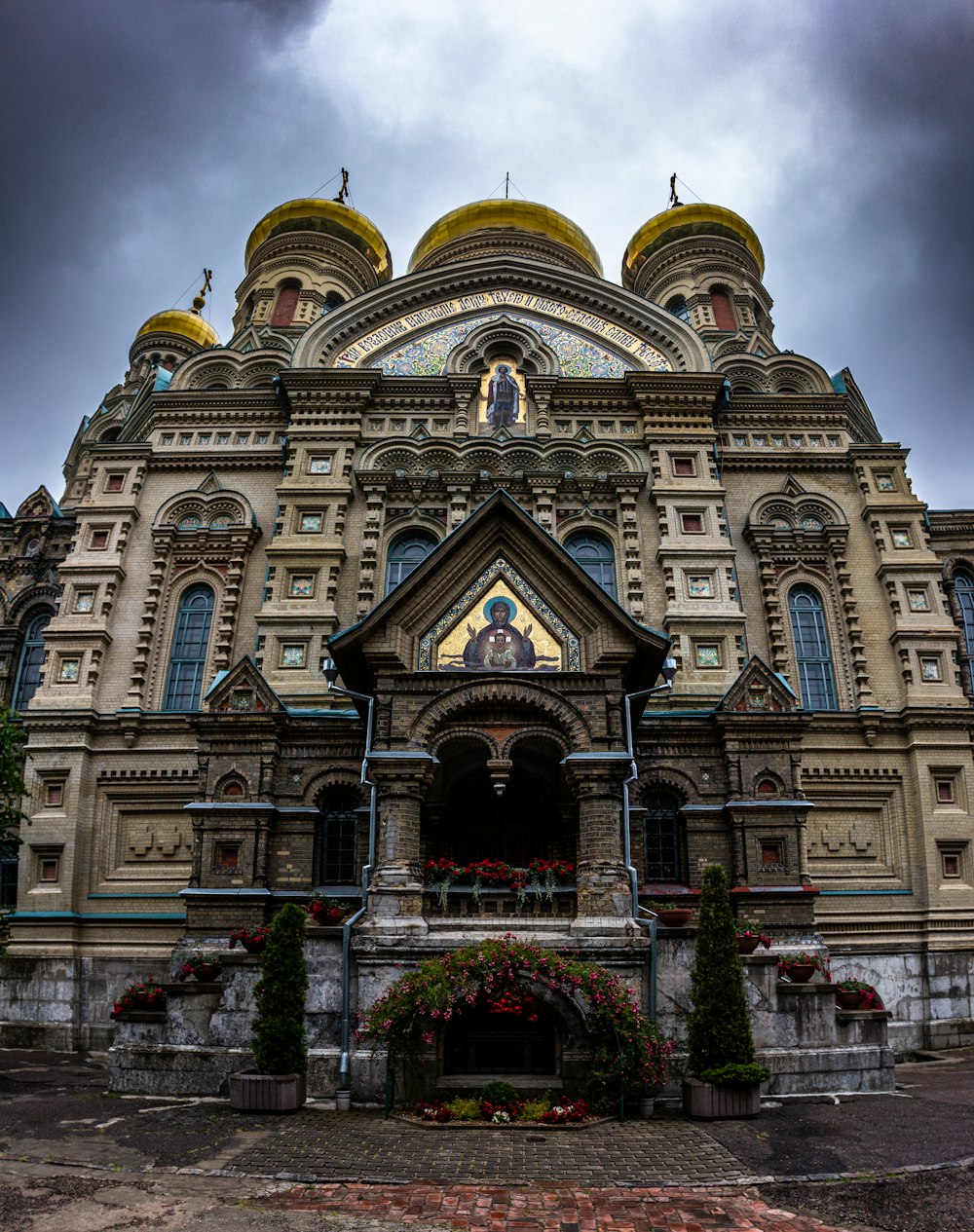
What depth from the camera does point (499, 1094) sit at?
11688 mm

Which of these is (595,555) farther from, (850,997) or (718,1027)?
(718,1027)

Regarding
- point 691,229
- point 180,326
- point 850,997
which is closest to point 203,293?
point 180,326

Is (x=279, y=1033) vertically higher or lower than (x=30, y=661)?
lower

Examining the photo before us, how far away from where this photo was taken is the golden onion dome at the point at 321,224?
Result: 3316 centimetres

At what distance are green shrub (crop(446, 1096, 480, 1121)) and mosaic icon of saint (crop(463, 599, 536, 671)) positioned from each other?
621cm

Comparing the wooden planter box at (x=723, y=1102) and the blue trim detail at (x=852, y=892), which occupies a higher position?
the blue trim detail at (x=852, y=892)

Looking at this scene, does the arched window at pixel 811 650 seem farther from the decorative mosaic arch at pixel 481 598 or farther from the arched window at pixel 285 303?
the arched window at pixel 285 303

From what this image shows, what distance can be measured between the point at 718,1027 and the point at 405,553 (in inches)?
551

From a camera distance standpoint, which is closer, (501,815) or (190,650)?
(501,815)

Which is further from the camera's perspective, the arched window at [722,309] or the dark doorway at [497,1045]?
the arched window at [722,309]

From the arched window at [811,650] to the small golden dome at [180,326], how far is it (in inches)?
1048

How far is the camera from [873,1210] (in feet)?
26.7

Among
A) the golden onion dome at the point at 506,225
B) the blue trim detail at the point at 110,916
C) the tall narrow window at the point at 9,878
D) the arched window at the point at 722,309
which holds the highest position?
the golden onion dome at the point at 506,225

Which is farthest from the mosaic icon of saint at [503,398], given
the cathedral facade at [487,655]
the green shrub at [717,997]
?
the green shrub at [717,997]
